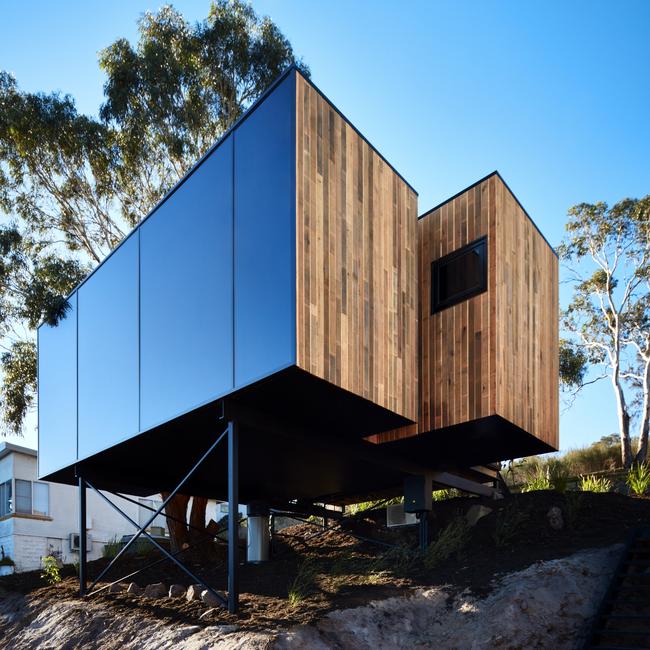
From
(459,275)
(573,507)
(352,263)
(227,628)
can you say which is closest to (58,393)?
(352,263)

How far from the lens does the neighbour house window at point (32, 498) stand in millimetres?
25312

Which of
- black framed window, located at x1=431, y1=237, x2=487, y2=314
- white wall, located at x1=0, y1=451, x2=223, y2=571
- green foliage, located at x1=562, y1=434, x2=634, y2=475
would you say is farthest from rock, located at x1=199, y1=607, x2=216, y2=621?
white wall, located at x1=0, y1=451, x2=223, y2=571

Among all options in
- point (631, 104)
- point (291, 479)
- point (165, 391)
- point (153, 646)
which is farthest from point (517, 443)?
point (631, 104)

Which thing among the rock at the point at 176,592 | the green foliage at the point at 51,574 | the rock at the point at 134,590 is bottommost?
the green foliage at the point at 51,574

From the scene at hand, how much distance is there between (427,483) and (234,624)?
14.8ft

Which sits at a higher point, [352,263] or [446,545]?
[352,263]

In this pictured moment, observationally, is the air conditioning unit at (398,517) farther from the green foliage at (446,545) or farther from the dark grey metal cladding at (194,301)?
the dark grey metal cladding at (194,301)

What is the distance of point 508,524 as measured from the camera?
10258 millimetres

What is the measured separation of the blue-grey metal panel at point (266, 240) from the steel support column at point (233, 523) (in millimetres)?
680

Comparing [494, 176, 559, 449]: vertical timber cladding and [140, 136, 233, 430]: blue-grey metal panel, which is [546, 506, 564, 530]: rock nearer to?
[494, 176, 559, 449]: vertical timber cladding

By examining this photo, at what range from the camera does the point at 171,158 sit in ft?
63.2

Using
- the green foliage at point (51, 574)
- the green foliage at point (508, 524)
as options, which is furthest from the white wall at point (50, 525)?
the green foliage at point (508, 524)

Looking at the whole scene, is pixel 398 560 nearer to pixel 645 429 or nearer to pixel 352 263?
pixel 352 263

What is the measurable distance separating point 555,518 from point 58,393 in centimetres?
818
